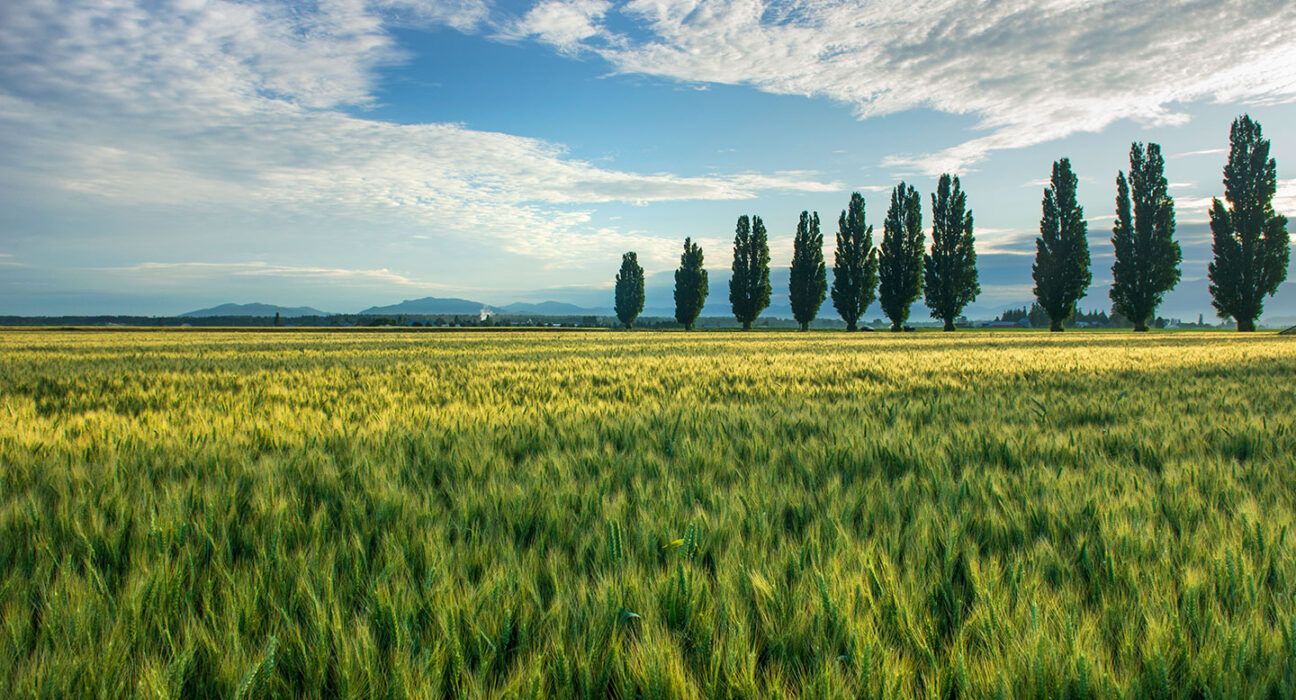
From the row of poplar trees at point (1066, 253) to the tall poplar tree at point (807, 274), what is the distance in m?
0.12

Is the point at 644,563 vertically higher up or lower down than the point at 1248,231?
lower down

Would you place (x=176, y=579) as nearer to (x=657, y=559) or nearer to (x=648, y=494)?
(x=657, y=559)

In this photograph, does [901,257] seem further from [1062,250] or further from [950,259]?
[1062,250]

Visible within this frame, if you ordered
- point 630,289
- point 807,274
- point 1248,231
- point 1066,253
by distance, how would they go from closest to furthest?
point 1248,231 → point 1066,253 → point 807,274 → point 630,289

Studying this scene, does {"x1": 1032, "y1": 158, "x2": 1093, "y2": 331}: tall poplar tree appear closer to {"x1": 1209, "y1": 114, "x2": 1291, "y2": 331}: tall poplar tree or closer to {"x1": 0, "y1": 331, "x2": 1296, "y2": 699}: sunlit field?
{"x1": 1209, "y1": 114, "x2": 1291, "y2": 331}: tall poplar tree

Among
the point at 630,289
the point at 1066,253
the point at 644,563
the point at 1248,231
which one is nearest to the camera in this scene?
the point at 644,563

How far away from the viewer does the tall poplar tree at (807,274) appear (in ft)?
224

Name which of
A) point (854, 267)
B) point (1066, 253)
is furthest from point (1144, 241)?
point (854, 267)

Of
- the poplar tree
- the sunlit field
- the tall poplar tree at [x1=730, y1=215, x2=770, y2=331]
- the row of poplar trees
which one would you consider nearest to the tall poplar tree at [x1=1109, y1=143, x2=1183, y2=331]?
the row of poplar trees

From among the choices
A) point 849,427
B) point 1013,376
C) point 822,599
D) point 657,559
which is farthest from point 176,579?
point 1013,376

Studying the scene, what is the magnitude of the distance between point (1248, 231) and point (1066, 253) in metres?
12.5

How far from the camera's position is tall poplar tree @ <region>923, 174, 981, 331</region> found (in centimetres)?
5988

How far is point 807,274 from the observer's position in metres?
68.6

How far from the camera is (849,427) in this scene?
4500 mm
